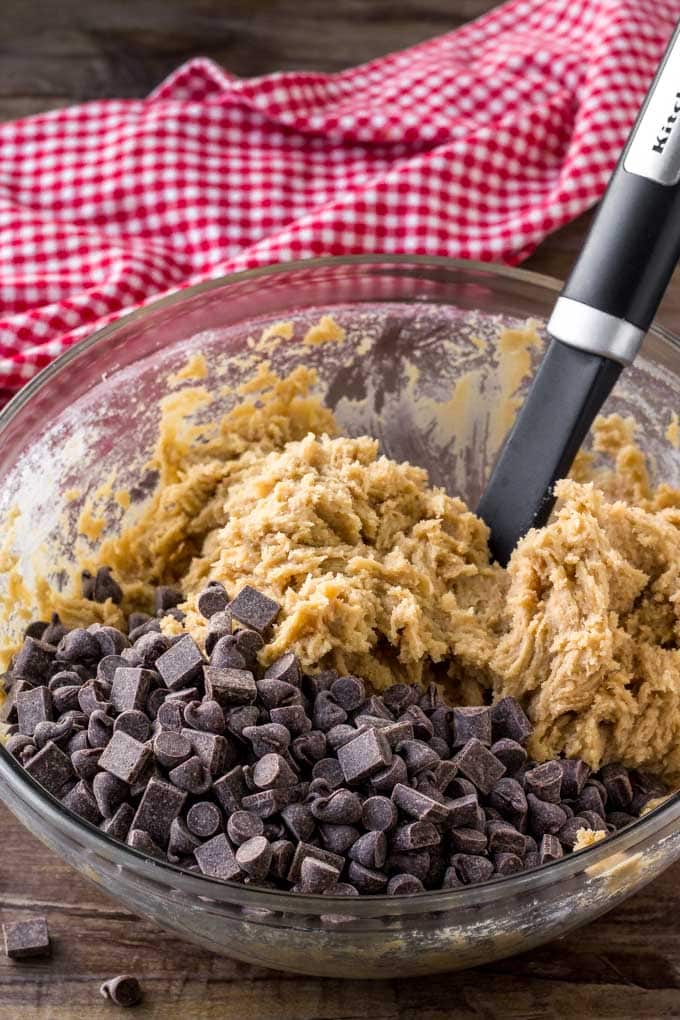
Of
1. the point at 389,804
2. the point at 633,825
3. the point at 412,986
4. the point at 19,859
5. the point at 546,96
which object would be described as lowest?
the point at 19,859

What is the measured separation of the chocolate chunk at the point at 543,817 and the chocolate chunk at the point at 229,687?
0.51 metres

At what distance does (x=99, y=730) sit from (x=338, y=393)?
3.70 feet

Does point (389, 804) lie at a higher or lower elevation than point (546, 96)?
lower

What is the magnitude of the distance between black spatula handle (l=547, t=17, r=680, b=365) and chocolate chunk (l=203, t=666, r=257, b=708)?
884 millimetres

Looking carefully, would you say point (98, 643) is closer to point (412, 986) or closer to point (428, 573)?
point (428, 573)

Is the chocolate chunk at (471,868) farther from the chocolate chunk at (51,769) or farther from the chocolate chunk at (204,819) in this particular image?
the chocolate chunk at (51,769)

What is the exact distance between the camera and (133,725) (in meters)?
2.16

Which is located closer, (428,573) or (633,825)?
(633,825)

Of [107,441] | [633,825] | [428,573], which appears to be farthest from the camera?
[107,441]

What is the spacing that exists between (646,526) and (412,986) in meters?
0.95

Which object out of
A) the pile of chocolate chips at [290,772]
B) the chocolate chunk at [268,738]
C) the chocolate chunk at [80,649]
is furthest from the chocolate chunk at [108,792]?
the chocolate chunk at [80,649]

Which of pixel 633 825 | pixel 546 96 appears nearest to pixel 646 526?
pixel 633 825

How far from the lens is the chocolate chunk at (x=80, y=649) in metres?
2.37

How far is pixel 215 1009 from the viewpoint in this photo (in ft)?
7.48
